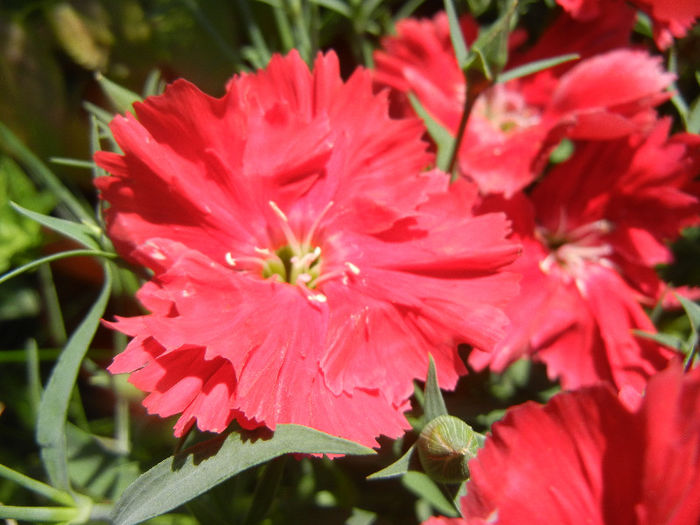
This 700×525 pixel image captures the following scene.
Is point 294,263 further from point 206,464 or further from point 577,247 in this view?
point 577,247

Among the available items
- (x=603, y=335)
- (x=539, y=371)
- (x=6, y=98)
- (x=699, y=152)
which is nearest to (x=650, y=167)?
(x=699, y=152)

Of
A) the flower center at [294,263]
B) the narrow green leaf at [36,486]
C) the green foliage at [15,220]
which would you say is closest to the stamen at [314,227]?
the flower center at [294,263]

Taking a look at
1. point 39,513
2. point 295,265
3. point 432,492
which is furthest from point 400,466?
point 39,513

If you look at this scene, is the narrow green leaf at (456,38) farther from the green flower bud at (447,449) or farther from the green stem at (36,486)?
the green stem at (36,486)

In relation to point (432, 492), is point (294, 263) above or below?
above

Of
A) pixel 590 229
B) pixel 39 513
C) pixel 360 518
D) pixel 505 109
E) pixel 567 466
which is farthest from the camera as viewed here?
pixel 505 109

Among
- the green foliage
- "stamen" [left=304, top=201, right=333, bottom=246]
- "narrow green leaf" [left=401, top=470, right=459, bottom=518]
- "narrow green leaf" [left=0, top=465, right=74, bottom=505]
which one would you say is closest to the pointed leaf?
"stamen" [left=304, top=201, right=333, bottom=246]
